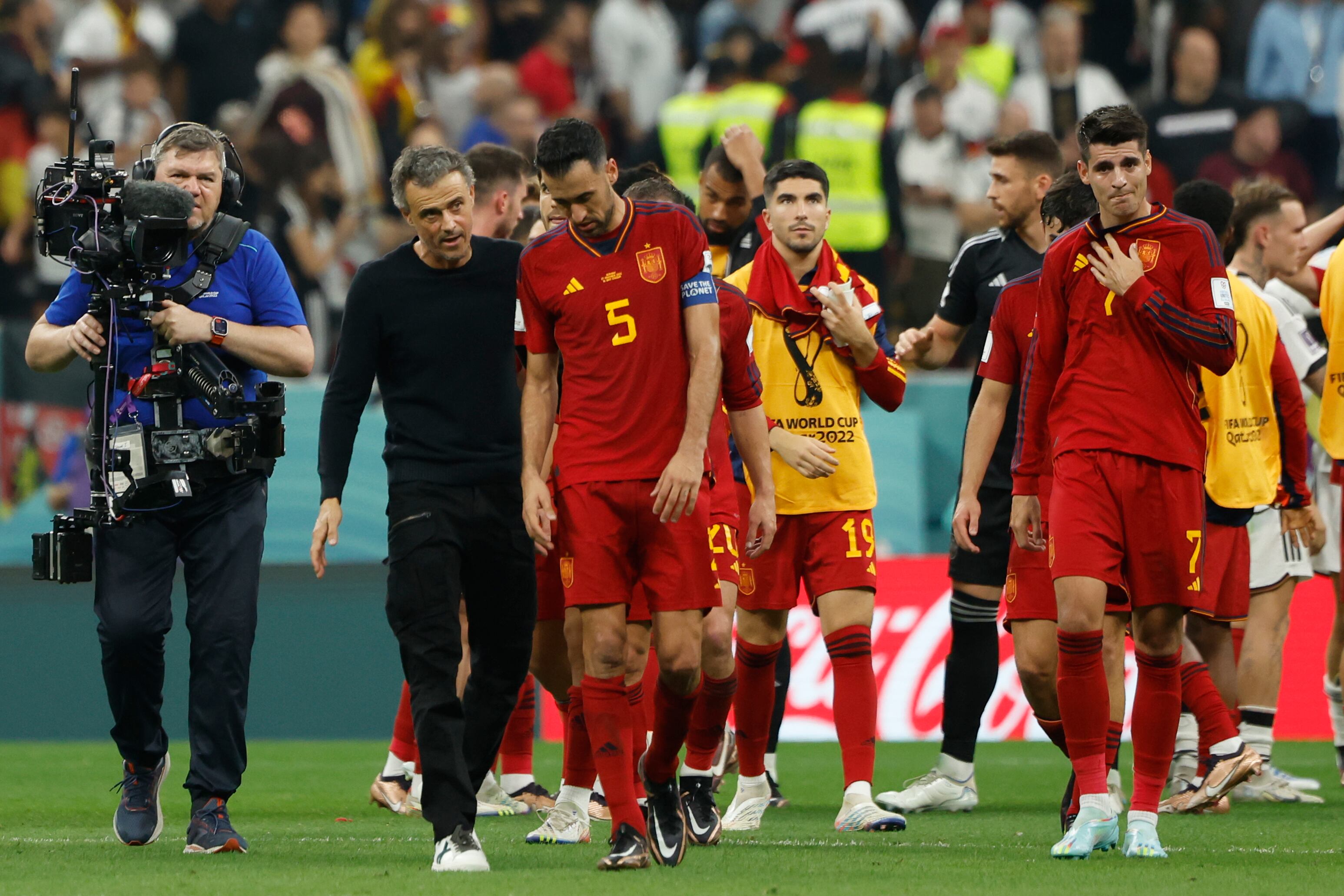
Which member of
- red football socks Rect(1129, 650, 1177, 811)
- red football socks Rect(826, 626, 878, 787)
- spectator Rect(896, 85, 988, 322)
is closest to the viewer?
red football socks Rect(1129, 650, 1177, 811)

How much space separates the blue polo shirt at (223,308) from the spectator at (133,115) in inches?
310

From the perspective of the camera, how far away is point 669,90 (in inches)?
637

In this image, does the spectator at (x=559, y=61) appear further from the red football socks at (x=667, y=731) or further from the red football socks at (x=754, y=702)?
the red football socks at (x=667, y=731)

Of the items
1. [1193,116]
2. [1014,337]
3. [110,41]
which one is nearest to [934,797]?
[1014,337]

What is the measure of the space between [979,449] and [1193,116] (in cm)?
891

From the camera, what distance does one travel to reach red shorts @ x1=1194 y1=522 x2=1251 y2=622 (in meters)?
8.20

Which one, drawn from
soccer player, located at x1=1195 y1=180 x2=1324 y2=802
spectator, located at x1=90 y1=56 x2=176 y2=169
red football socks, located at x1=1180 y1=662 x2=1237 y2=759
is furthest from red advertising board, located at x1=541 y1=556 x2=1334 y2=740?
spectator, located at x1=90 y1=56 x2=176 y2=169

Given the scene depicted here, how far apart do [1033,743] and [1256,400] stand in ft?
12.8

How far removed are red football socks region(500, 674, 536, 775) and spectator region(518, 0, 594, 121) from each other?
8712mm

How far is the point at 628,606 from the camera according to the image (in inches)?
238

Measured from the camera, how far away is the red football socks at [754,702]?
750cm

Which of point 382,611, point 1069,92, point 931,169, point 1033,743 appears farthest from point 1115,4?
point 382,611

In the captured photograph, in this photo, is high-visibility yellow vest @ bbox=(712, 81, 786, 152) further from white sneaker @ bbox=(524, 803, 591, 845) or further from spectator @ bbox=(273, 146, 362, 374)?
white sneaker @ bbox=(524, 803, 591, 845)

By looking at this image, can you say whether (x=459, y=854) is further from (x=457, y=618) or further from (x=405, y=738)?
(x=405, y=738)
